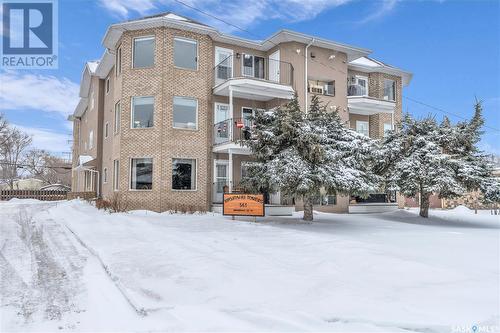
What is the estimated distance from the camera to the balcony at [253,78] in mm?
17703

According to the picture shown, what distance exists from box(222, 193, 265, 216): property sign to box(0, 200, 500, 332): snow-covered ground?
4037mm

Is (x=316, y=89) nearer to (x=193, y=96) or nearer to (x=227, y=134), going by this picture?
(x=227, y=134)

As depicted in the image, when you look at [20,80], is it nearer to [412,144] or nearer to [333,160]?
[333,160]

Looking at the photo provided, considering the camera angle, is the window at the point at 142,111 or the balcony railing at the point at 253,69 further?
the balcony railing at the point at 253,69

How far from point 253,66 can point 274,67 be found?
1155mm

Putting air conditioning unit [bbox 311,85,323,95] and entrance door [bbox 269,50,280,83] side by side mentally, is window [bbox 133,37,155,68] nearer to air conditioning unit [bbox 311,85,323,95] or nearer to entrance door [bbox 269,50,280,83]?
entrance door [bbox 269,50,280,83]

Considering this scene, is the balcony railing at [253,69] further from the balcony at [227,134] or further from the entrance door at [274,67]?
the balcony at [227,134]

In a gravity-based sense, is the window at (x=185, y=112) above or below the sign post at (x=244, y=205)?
above

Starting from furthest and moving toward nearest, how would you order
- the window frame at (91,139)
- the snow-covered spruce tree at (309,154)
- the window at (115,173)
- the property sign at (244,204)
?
the window frame at (91,139) < the window at (115,173) < the property sign at (244,204) < the snow-covered spruce tree at (309,154)

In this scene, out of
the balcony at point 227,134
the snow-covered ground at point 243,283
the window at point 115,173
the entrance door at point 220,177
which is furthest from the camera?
the window at point 115,173

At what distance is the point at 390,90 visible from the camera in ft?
82.0

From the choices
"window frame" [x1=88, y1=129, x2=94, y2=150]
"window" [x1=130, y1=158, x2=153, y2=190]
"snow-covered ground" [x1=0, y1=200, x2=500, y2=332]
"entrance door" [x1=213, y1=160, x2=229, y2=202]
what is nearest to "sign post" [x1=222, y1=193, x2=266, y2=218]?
"entrance door" [x1=213, y1=160, x2=229, y2=202]

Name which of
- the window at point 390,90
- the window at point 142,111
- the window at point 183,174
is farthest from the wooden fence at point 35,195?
the window at point 390,90

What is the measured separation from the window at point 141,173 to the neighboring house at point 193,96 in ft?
0.15
